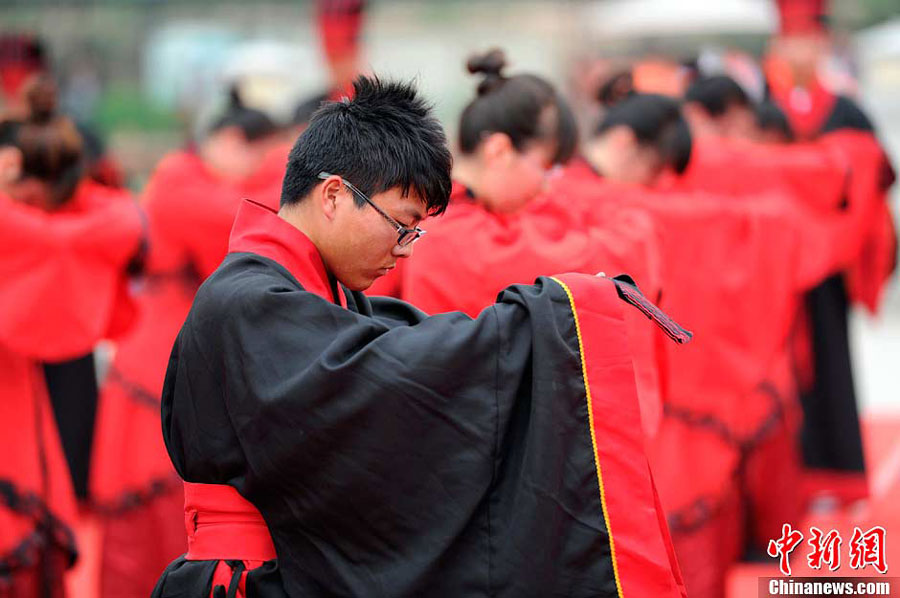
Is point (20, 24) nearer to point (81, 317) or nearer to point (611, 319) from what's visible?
point (81, 317)

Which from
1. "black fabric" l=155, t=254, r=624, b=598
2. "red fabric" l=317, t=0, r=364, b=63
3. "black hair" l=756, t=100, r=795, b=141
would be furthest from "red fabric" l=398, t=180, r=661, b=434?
"red fabric" l=317, t=0, r=364, b=63

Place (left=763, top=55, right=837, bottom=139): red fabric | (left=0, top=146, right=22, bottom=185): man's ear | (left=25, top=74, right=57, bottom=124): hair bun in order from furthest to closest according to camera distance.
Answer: (left=763, top=55, right=837, bottom=139): red fabric < (left=25, top=74, right=57, bottom=124): hair bun < (left=0, top=146, right=22, bottom=185): man's ear

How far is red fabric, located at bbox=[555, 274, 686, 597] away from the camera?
1886mm

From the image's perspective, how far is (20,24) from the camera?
1398 cm

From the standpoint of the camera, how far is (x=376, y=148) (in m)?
2.00

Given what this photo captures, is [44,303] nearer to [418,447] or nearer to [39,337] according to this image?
[39,337]

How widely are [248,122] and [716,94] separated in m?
1.80

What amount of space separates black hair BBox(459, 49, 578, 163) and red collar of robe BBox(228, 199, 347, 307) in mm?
936

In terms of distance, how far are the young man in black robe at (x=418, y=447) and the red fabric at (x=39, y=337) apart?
→ 5.63 ft

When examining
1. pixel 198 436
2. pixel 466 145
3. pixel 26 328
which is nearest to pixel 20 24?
pixel 26 328

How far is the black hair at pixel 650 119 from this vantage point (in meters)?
3.84

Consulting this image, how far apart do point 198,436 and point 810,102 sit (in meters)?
4.64
